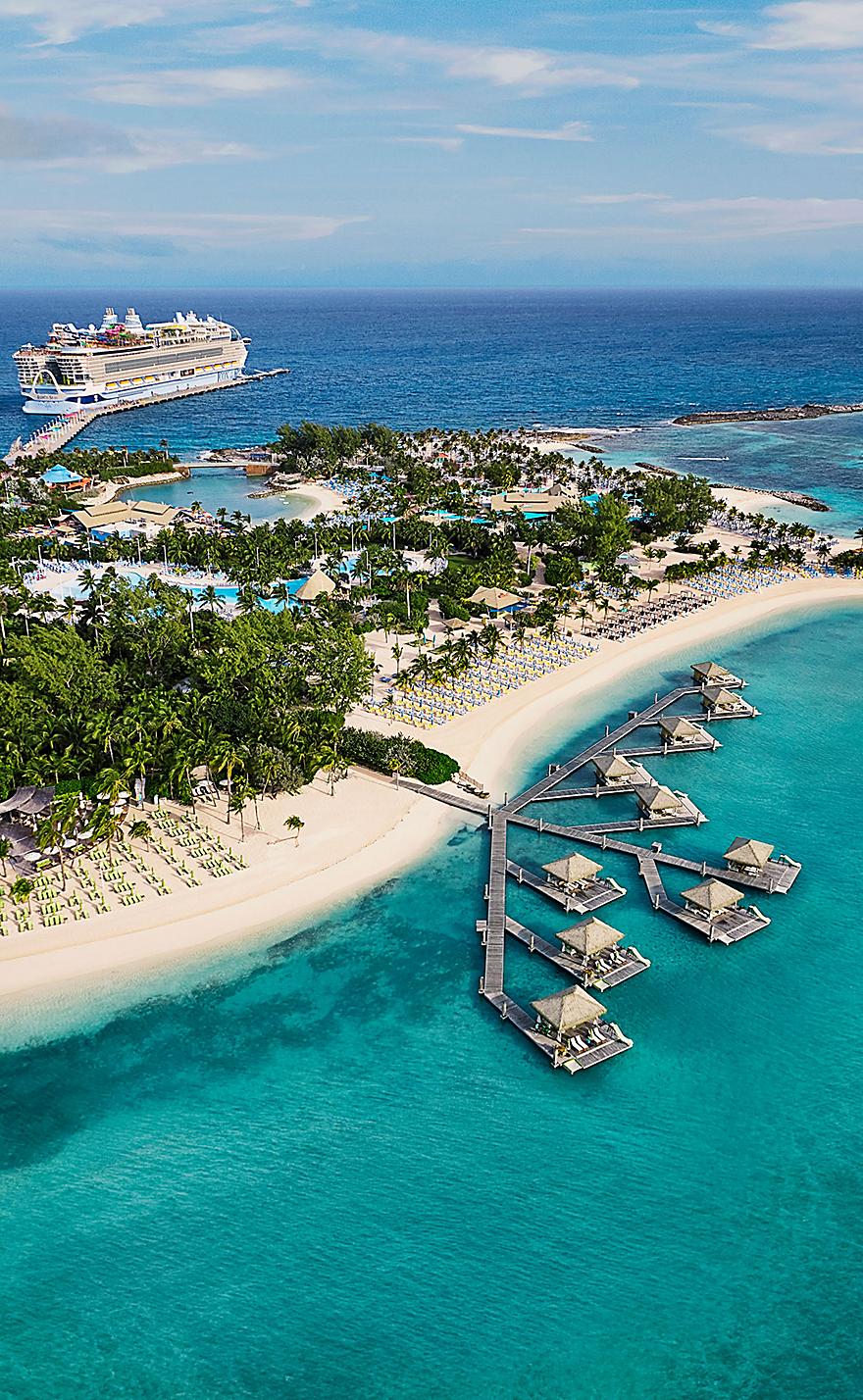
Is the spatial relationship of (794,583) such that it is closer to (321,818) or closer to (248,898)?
(321,818)

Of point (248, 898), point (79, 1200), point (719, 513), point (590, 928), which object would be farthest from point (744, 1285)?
point (719, 513)

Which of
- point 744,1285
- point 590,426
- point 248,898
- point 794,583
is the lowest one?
point 744,1285

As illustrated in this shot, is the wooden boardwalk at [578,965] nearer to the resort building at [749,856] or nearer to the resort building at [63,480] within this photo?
the resort building at [749,856]

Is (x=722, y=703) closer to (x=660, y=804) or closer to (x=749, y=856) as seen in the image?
(x=660, y=804)

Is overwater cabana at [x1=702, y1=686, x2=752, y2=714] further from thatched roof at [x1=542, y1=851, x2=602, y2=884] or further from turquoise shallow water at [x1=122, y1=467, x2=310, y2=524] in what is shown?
turquoise shallow water at [x1=122, y1=467, x2=310, y2=524]

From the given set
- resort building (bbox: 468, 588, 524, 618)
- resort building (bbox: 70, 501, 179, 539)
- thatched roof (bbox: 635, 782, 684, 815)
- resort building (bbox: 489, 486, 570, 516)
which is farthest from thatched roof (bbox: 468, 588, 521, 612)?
resort building (bbox: 70, 501, 179, 539)

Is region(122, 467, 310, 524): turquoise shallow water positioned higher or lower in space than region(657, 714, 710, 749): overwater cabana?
higher
